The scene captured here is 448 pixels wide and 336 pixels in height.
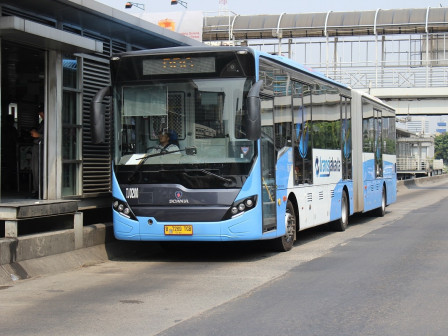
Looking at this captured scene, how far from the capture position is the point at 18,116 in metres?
18.9

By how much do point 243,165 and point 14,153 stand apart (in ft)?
25.5

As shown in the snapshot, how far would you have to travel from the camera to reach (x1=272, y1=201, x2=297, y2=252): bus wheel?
12.8 meters

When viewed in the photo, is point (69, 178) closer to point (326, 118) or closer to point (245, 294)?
point (245, 294)

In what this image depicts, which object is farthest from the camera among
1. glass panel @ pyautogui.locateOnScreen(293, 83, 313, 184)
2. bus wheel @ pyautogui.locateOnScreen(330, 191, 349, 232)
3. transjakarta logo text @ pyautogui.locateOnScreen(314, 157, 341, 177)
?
bus wheel @ pyautogui.locateOnScreen(330, 191, 349, 232)

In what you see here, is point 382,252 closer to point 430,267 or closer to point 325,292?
point 430,267

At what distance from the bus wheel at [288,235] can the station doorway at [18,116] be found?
5297mm

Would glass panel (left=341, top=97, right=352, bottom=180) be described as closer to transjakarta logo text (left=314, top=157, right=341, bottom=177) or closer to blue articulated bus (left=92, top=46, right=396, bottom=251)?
transjakarta logo text (left=314, top=157, right=341, bottom=177)

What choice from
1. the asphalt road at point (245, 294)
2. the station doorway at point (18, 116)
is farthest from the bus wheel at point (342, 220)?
the station doorway at point (18, 116)

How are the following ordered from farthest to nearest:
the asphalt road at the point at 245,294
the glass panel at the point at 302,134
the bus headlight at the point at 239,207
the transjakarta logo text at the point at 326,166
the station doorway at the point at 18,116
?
the transjakarta logo text at the point at 326,166 < the station doorway at the point at 18,116 < the glass panel at the point at 302,134 < the bus headlight at the point at 239,207 < the asphalt road at the point at 245,294

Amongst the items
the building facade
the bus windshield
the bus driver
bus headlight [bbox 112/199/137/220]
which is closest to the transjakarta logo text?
the building facade

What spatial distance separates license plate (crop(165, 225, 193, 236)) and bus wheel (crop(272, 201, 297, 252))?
2100 mm

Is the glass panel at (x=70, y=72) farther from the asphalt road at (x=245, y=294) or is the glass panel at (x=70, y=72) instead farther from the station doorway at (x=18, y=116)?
the asphalt road at (x=245, y=294)

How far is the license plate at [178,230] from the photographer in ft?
37.2

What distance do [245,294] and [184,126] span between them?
3575 mm
